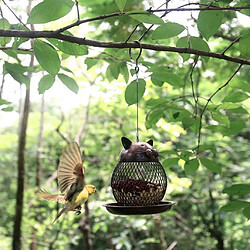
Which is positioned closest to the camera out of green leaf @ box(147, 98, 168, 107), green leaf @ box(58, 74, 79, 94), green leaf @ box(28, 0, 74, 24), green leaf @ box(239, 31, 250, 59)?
green leaf @ box(28, 0, 74, 24)

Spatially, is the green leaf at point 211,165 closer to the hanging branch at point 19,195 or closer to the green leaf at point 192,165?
the green leaf at point 192,165

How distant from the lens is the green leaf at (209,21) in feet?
2.94

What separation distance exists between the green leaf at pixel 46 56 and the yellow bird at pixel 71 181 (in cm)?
22

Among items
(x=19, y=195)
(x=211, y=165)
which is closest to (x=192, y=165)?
(x=211, y=165)

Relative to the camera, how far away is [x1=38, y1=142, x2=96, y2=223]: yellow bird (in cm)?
99

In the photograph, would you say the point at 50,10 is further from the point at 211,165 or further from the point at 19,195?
the point at 19,195

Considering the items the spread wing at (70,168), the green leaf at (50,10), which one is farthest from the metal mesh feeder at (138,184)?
the green leaf at (50,10)

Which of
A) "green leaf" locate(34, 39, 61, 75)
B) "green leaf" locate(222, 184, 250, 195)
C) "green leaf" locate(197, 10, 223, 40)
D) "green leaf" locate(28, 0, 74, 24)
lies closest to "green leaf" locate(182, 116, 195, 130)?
"green leaf" locate(222, 184, 250, 195)

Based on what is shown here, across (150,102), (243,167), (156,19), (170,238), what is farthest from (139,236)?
(156,19)

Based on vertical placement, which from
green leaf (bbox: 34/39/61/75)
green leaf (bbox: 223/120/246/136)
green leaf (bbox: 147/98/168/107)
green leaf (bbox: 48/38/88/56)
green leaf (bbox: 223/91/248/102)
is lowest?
green leaf (bbox: 223/120/246/136)

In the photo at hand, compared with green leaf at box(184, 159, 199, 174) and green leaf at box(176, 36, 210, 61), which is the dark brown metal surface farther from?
green leaf at box(176, 36, 210, 61)

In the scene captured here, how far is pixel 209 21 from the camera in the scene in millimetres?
901

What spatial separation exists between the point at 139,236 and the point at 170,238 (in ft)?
1.28

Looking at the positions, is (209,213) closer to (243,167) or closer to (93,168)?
(243,167)
